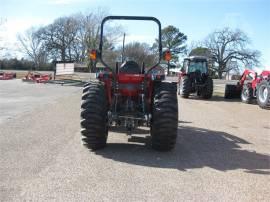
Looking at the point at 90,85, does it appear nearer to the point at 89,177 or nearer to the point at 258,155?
the point at 89,177

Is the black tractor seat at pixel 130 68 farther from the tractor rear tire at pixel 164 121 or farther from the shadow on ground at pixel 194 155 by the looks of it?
the shadow on ground at pixel 194 155

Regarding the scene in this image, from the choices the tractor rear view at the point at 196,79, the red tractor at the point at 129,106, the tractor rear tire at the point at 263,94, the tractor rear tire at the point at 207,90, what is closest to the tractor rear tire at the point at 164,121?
the red tractor at the point at 129,106

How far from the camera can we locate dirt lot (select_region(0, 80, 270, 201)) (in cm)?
586

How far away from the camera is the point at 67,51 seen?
81000 millimetres

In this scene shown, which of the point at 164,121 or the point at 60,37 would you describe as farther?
the point at 60,37

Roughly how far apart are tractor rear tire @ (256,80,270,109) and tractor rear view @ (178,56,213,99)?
4154 millimetres

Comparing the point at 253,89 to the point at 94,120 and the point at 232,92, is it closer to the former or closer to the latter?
the point at 232,92

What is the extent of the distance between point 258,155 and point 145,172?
2763 mm

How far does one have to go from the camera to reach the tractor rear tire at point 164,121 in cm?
828

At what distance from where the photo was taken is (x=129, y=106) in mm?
8969

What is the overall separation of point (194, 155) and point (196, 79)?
667 inches

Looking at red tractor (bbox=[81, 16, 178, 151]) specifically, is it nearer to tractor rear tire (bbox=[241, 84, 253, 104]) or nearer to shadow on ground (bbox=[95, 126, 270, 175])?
shadow on ground (bbox=[95, 126, 270, 175])

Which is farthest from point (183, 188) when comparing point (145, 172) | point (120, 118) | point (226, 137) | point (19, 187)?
point (226, 137)

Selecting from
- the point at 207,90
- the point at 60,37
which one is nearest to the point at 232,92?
the point at 207,90
